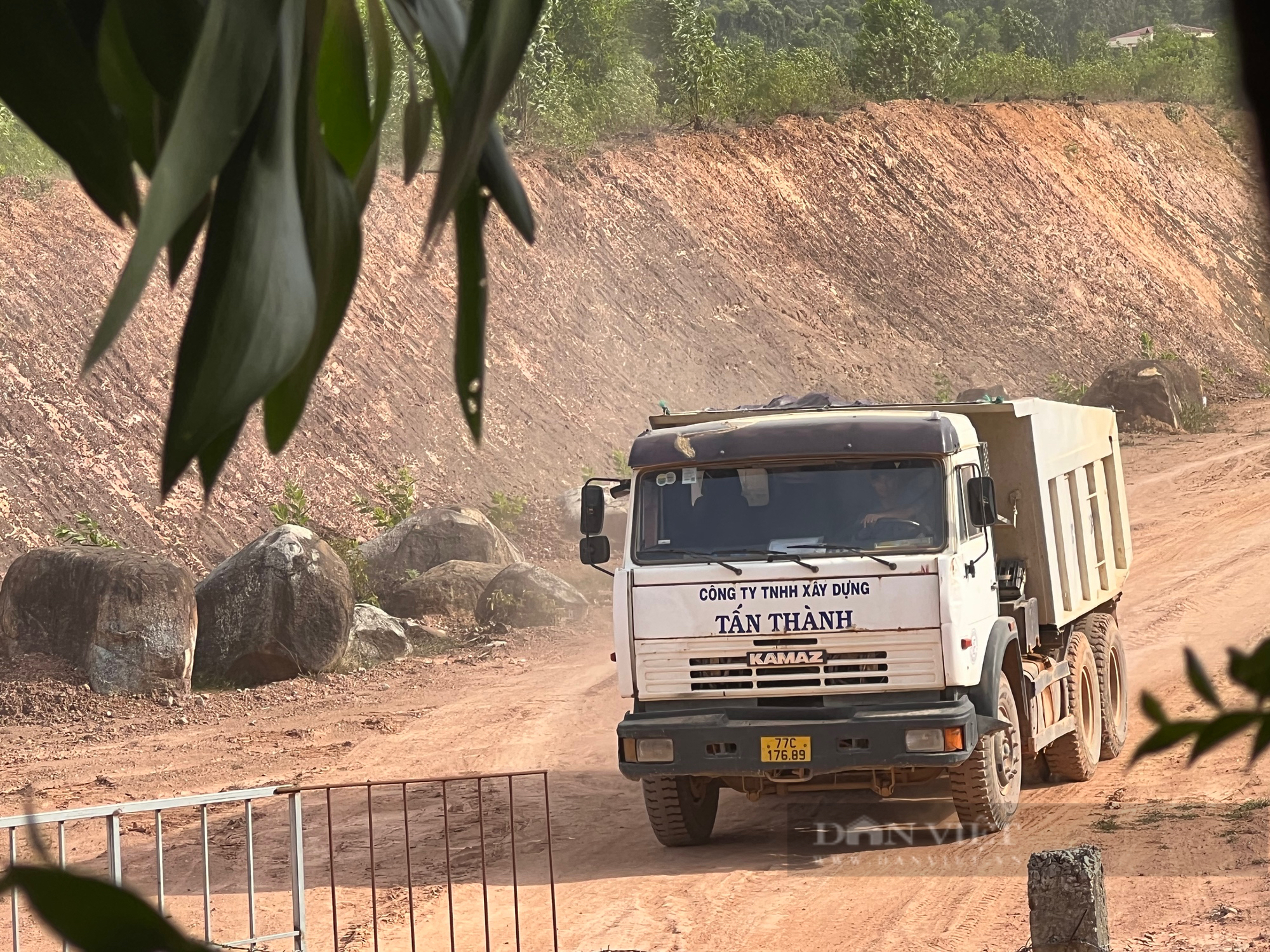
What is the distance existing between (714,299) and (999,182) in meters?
12.1

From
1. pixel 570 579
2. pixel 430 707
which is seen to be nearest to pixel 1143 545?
pixel 570 579

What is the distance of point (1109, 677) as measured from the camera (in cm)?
1354

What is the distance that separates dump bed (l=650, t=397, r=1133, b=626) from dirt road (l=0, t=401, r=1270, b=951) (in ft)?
4.92

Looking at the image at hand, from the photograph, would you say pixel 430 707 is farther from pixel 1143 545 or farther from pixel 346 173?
pixel 346 173

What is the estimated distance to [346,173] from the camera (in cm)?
132

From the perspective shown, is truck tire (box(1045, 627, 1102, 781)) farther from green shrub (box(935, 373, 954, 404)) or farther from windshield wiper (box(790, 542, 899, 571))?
green shrub (box(935, 373, 954, 404))

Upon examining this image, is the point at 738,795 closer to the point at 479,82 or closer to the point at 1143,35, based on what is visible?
the point at 479,82

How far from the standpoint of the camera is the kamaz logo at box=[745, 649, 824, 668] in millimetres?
10023

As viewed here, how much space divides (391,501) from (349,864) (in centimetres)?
→ 1437

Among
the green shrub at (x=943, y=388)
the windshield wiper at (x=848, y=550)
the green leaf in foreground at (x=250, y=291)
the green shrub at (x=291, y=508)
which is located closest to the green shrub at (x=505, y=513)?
the green shrub at (x=291, y=508)

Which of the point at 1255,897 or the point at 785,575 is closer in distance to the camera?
the point at 1255,897

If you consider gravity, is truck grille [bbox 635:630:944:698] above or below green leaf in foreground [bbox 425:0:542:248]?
below

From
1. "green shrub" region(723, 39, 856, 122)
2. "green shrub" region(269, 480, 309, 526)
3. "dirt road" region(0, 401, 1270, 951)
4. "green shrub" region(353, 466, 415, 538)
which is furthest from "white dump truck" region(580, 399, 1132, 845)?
"green shrub" region(723, 39, 856, 122)

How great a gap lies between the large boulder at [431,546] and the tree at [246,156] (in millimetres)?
19762
